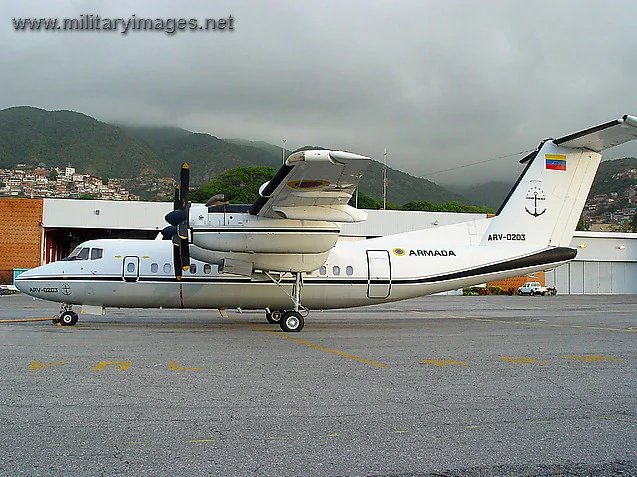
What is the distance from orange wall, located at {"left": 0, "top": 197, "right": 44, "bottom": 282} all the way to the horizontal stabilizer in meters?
41.8

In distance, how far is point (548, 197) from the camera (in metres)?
19.5

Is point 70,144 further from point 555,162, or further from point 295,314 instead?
point 555,162

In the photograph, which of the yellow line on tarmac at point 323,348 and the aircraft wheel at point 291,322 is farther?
the aircraft wheel at point 291,322

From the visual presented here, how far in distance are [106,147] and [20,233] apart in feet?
295

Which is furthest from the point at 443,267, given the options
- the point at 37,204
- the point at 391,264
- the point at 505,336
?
the point at 37,204

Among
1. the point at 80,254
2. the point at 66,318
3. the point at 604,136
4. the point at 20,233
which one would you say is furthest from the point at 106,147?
the point at 604,136

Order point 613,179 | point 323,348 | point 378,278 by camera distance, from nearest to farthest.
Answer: point 323,348 < point 378,278 < point 613,179

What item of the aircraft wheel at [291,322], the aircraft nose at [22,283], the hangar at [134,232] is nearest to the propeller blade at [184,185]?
the aircraft wheel at [291,322]

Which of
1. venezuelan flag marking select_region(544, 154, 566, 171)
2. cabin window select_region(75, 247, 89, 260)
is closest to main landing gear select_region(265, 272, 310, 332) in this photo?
cabin window select_region(75, 247, 89, 260)

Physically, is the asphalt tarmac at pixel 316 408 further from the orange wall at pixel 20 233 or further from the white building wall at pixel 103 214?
the orange wall at pixel 20 233

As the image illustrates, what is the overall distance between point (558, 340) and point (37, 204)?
44.3m

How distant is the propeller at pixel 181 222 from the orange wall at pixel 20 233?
3516 cm

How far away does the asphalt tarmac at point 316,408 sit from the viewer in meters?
4.87

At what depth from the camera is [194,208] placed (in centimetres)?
1623
